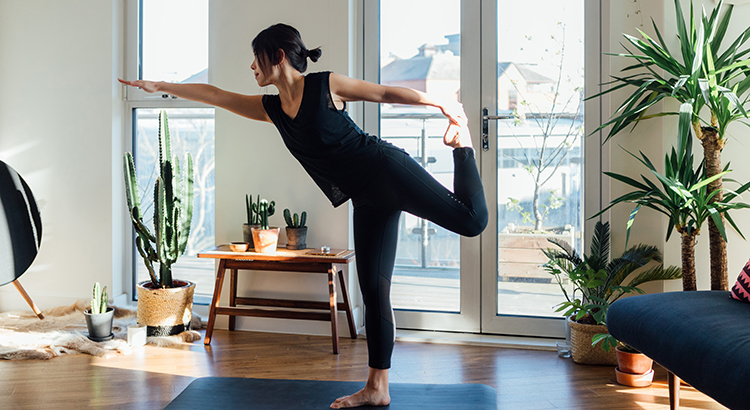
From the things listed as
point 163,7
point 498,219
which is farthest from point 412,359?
point 163,7

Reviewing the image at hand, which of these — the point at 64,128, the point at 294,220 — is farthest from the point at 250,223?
the point at 64,128

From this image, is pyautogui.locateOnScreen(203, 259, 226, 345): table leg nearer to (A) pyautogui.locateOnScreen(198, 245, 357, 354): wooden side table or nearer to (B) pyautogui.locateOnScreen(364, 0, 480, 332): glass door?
(A) pyautogui.locateOnScreen(198, 245, 357, 354): wooden side table

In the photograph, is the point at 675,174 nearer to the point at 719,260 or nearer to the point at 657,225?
the point at 719,260

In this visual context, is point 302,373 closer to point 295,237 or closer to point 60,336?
point 295,237

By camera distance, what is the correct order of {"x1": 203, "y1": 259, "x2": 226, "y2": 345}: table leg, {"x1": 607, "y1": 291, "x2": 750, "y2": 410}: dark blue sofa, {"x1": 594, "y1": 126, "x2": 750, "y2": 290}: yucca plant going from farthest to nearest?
{"x1": 203, "y1": 259, "x2": 226, "y2": 345}: table leg → {"x1": 594, "y1": 126, "x2": 750, "y2": 290}: yucca plant → {"x1": 607, "y1": 291, "x2": 750, "y2": 410}: dark blue sofa

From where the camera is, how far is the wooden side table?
303 centimetres

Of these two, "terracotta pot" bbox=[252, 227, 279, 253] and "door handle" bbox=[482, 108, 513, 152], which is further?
"door handle" bbox=[482, 108, 513, 152]

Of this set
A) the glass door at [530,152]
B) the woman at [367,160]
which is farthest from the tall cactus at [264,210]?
the glass door at [530,152]

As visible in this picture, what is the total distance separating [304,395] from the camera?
7.12 ft

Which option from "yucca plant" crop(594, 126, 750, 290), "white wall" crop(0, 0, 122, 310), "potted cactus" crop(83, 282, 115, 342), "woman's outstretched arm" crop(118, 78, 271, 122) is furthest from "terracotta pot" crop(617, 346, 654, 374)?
"white wall" crop(0, 0, 122, 310)

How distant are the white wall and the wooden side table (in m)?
1.04

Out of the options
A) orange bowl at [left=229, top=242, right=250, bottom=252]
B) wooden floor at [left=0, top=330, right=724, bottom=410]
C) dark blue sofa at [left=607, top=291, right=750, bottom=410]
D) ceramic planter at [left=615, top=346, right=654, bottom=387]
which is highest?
orange bowl at [left=229, top=242, right=250, bottom=252]

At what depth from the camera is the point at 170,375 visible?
2637 millimetres

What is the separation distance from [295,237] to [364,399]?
4.41ft
